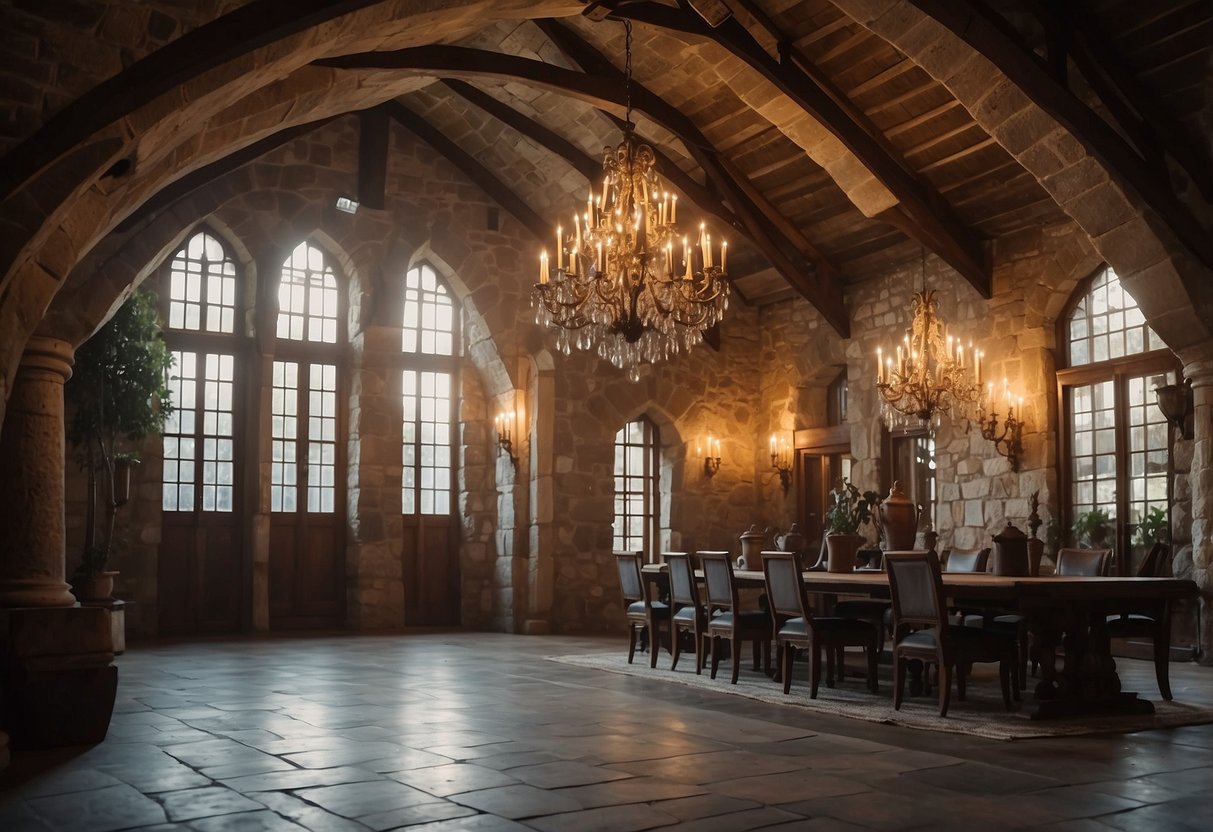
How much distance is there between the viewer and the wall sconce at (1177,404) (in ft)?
25.9

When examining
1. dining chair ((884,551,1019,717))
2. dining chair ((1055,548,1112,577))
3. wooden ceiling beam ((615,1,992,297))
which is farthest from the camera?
wooden ceiling beam ((615,1,992,297))

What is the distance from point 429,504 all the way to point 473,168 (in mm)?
3377

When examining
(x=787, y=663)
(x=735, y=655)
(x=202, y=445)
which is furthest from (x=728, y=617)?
(x=202, y=445)

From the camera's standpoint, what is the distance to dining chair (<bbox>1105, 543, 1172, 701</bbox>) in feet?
18.6

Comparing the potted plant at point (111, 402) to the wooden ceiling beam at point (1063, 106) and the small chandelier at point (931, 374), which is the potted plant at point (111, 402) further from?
the wooden ceiling beam at point (1063, 106)

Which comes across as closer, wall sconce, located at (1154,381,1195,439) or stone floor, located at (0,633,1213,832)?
stone floor, located at (0,633,1213,832)

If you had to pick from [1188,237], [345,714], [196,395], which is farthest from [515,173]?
[345,714]

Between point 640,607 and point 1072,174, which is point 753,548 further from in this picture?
point 1072,174

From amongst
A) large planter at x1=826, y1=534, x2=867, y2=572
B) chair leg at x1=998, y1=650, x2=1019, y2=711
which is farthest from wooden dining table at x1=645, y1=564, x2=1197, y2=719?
large planter at x1=826, y1=534, x2=867, y2=572

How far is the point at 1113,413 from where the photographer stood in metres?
8.70

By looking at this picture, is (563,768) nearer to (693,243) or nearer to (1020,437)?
(1020,437)

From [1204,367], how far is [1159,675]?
255 cm

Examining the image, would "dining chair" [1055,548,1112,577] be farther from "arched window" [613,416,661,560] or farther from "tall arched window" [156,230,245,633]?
"tall arched window" [156,230,245,633]

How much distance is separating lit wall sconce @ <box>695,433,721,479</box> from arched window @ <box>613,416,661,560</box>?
Answer: 19.0 inches
